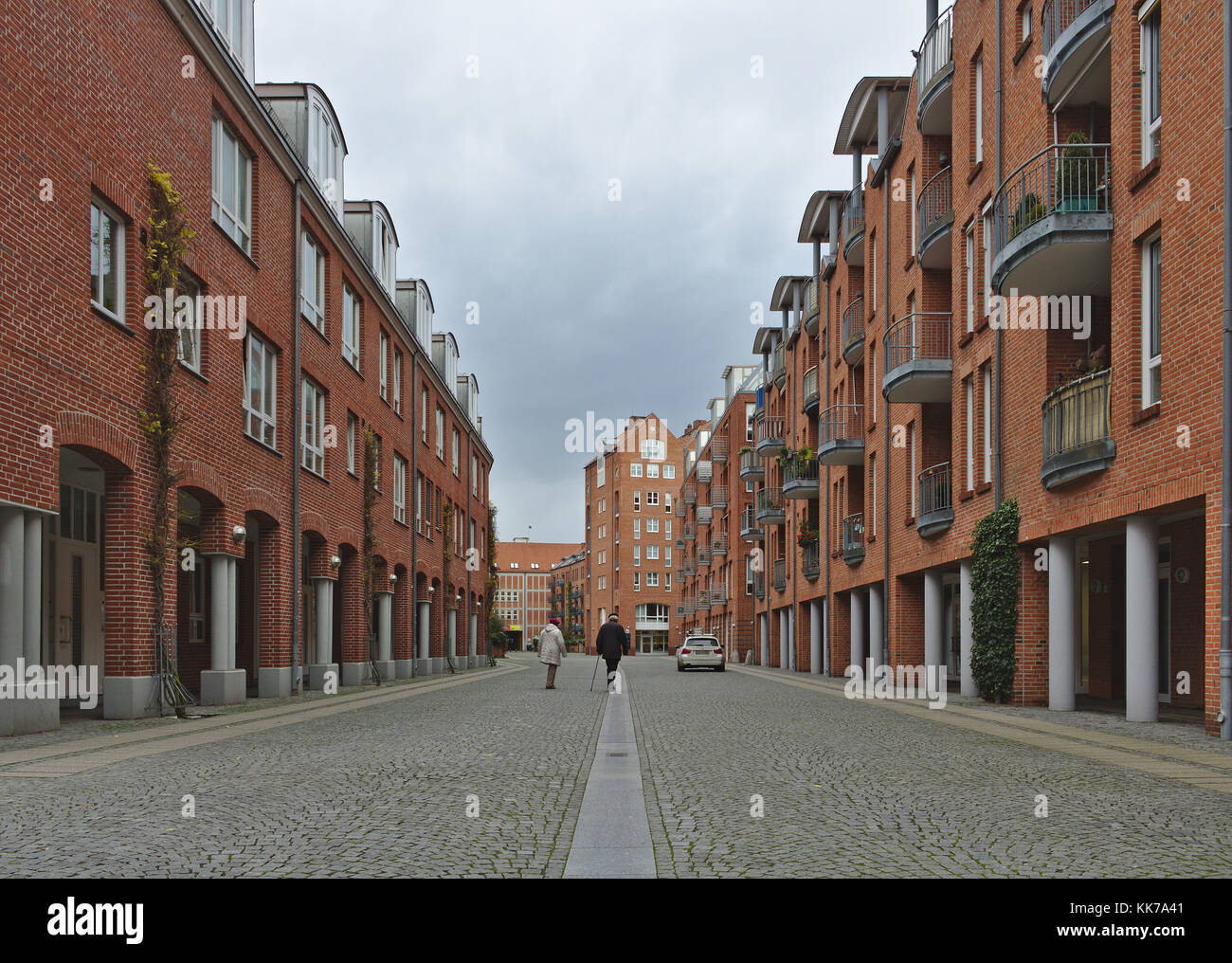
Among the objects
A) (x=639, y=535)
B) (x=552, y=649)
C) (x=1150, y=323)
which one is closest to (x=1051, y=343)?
(x=1150, y=323)

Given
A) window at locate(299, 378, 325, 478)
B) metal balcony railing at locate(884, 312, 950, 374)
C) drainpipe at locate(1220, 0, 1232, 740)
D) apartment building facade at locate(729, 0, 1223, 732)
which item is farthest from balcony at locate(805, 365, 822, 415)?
drainpipe at locate(1220, 0, 1232, 740)

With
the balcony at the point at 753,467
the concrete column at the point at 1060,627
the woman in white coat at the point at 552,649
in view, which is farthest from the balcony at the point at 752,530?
the concrete column at the point at 1060,627

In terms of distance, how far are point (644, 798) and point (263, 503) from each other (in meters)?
13.9

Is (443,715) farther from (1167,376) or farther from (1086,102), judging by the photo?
(1086,102)

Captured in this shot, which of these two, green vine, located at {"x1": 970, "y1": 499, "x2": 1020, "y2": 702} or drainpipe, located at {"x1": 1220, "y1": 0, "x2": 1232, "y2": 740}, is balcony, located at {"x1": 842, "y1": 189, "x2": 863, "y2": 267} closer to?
green vine, located at {"x1": 970, "y1": 499, "x2": 1020, "y2": 702}

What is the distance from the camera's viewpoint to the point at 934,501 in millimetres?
22609

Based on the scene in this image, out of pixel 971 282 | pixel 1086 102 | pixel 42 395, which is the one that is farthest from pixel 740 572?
pixel 42 395

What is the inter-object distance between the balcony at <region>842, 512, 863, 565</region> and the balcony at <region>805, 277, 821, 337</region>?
844 cm

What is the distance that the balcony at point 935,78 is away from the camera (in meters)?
22.3

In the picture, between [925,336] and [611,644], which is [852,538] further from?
[611,644]

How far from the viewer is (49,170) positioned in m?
12.5

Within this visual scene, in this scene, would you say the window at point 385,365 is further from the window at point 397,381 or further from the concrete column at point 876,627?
the concrete column at point 876,627

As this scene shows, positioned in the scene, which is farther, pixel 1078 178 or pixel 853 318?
pixel 853 318
